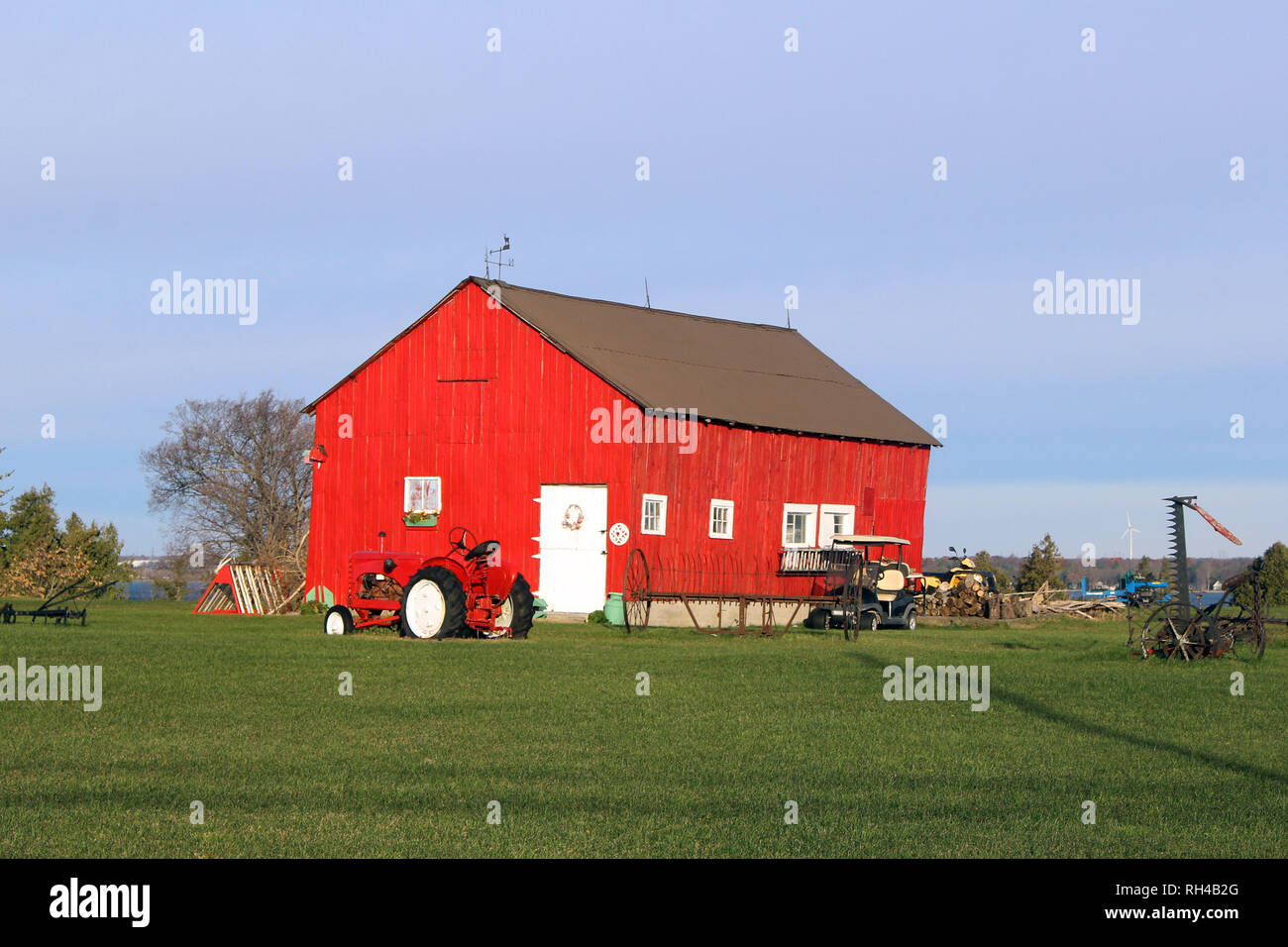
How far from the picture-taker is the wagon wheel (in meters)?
27.4

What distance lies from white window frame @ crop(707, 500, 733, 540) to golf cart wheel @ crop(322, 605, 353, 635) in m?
9.96

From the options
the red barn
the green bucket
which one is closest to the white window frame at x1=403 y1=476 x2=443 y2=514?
the red barn

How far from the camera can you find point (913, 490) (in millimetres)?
37656

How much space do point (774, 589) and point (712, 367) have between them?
20.4 feet

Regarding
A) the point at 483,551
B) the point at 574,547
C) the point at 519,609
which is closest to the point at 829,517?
the point at 574,547

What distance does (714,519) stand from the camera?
31.1 meters

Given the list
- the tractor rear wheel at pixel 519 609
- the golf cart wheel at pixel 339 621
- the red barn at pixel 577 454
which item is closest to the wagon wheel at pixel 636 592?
the red barn at pixel 577 454

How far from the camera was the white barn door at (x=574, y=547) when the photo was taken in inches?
1151

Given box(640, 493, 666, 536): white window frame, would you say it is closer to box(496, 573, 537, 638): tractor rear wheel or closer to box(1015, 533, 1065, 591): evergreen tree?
box(496, 573, 537, 638): tractor rear wheel

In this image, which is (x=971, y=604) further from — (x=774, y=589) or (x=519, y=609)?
(x=519, y=609)

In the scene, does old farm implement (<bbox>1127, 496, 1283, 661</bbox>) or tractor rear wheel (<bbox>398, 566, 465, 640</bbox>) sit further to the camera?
tractor rear wheel (<bbox>398, 566, 465, 640</bbox>)

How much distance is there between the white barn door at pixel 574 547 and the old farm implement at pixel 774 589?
86 cm
